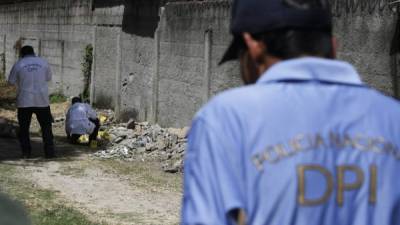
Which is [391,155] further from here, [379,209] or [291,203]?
[291,203]

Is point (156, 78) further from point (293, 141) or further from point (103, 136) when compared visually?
point (293, 141)

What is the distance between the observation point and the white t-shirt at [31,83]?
34.3 ft

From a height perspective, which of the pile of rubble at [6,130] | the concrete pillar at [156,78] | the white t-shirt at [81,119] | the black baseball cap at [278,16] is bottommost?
the pile of rubble at [6,130]

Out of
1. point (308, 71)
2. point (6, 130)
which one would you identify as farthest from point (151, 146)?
point (308, 71)

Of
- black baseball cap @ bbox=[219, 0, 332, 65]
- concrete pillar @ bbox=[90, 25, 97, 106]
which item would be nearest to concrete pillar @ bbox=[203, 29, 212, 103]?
concrete pillar @ bbox=[90, 25, 97, 106]

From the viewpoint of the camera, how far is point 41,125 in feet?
35.1

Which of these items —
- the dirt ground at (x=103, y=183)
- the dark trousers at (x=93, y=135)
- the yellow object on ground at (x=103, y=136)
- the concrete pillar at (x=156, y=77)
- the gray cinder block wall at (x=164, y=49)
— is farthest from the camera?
the concrete pillar at (x=156, y=77)

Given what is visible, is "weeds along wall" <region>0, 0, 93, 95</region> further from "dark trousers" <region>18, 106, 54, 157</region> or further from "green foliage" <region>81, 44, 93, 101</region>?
"dark trousers" <region>18, 106, 54, 157</region>

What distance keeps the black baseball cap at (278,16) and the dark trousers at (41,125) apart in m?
8.92

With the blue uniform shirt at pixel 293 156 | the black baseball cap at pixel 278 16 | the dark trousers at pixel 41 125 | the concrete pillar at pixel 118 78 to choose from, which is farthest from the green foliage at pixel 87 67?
the blue uniform shirt at pixel 293 156

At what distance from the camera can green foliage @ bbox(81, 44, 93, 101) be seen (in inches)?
643

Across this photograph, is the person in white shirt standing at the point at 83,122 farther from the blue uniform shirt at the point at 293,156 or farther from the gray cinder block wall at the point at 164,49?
the blue uniform shirt at the point at 293,156

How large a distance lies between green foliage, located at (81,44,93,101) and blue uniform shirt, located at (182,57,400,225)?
1461 cm

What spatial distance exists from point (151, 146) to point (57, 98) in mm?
7555
